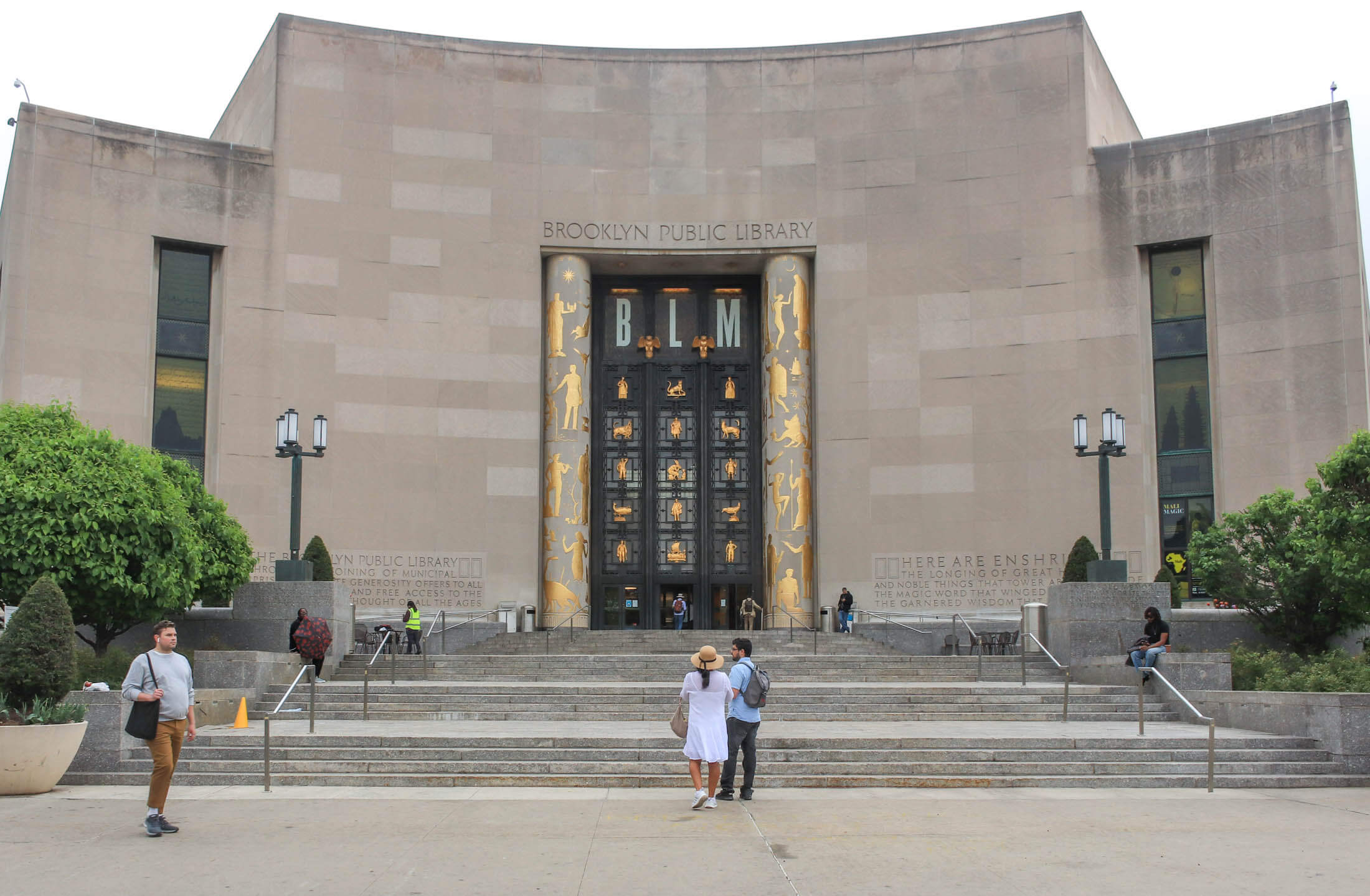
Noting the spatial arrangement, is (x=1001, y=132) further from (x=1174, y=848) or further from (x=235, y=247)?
(x=1174, y=848)

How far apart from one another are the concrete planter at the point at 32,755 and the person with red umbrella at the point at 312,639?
22.8ft

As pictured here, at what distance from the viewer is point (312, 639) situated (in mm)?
20844

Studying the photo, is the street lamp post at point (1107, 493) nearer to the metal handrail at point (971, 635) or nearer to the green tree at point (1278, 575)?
the green tree at point (1278, 575)

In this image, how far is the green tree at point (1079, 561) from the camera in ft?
87.5

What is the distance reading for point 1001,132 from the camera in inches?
1325

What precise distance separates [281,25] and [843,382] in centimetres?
1699

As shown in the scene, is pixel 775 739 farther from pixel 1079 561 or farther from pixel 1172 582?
pixel 1172 582

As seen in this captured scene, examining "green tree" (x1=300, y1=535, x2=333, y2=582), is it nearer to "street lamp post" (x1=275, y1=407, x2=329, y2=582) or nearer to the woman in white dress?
"street lamp post" (x1=275, y1=407, x2=329, y2=582)

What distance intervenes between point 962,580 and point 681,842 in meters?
22.6

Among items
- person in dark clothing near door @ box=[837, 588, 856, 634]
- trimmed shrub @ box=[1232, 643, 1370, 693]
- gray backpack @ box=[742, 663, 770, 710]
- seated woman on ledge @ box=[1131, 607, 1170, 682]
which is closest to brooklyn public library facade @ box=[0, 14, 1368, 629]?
person in dark clothing near door @ box=[837, 588, 856, 634]

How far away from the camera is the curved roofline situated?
33438 millimetres

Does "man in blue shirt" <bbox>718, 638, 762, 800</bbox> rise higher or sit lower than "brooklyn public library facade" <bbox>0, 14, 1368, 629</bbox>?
lower

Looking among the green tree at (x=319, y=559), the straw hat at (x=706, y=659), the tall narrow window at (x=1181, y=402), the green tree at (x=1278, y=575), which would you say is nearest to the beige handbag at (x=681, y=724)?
the straw hat at (x=706, y=659)

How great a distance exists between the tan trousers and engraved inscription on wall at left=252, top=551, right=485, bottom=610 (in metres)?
20.4
